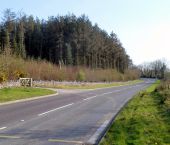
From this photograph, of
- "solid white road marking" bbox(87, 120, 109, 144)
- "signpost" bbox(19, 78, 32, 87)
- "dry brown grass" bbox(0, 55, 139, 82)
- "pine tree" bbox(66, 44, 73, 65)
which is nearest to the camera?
"solid white road marking" bbox(87, 120, 109, 144)

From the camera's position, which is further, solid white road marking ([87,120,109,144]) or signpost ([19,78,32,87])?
signpost ([19,78,32,87])

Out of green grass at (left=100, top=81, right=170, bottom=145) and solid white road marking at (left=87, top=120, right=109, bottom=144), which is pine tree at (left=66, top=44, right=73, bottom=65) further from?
green grass at (left=100, top=81, right=170, bottom=145)

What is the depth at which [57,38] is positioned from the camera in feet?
327

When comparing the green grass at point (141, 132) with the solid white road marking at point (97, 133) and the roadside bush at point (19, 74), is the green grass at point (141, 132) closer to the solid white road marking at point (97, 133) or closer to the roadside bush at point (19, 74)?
the solid white road marking at point (97, 133)

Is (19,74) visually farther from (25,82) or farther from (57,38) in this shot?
(57,38)

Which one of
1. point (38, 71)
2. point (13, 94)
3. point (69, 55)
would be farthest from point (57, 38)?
point (13, 94)

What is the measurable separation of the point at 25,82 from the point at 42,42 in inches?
2312

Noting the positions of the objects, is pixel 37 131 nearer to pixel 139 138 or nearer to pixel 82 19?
pixel 139 138

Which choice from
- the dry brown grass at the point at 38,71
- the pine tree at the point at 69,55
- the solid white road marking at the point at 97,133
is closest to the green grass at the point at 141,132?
the solid white road marking at the point at 97,133

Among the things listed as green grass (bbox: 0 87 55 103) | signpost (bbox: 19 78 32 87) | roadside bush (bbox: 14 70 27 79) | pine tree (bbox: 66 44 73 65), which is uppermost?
pine tree (bbox: 66 44 73 65)

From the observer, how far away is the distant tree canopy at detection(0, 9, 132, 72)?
9706cm

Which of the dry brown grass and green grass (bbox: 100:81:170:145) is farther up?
the dry brown grass

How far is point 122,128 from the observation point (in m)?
13.3

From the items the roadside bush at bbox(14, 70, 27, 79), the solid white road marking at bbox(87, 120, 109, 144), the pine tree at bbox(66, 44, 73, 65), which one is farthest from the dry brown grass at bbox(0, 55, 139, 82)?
the solid white road marking at bbox(87, 120, 109, 144)
